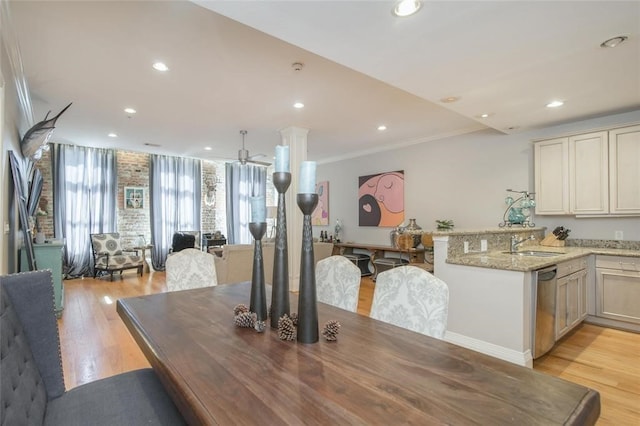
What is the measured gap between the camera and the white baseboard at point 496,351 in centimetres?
252

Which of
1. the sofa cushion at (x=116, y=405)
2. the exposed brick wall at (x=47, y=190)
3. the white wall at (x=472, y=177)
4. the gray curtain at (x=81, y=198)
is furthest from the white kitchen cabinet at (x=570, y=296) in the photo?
the exposed brick wall at (x=47, y=190)

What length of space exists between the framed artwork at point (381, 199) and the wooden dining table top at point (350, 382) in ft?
16.1

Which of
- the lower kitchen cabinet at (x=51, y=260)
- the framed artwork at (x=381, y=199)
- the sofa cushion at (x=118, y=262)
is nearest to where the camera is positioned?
the lower kitchen cabinet at (x=51, y=260)

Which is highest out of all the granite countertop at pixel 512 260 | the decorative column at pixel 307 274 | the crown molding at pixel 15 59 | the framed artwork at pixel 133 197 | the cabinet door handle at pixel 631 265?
the crown molding at pixel 15 59

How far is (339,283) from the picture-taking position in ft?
6.57

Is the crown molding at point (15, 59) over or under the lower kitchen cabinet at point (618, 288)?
over

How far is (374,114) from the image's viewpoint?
4395mm

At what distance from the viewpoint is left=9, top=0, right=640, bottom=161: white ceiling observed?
1849 millimetres

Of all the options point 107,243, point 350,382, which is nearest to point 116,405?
point 350,382

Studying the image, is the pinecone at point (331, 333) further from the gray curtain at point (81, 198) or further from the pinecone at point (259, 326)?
the gray curtain at point (81, 198)

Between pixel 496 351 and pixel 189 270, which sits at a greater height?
pixel 189 270

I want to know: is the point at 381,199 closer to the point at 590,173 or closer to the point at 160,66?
the point at 590,173

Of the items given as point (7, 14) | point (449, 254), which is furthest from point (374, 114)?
point (7, 14)

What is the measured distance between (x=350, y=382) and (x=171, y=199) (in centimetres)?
734
